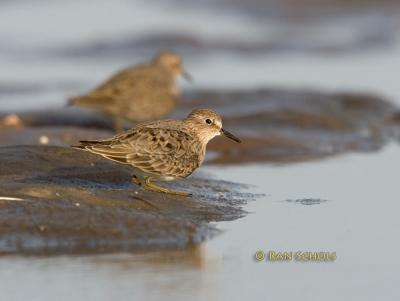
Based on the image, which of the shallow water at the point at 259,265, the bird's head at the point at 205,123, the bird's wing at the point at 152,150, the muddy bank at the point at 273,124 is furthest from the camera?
the muddy bank at the point at 273,124

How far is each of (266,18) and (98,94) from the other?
34.4ft

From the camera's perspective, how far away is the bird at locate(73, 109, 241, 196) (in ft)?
28.5

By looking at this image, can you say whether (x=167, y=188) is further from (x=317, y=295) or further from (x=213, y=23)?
(x=213, y=23)

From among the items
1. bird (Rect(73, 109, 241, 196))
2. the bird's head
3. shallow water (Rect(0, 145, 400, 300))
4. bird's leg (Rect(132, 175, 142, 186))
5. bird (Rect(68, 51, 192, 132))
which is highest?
bird (Rect(68, 51, 192, 132))

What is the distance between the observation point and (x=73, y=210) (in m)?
7.88

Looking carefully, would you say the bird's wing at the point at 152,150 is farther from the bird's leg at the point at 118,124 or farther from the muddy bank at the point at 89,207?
the bird's leg at the point at 118,124

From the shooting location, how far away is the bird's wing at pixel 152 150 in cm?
868

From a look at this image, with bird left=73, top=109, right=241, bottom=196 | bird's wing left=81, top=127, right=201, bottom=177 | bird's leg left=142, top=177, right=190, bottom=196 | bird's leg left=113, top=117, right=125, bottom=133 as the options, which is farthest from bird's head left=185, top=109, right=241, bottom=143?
bird's leg left=113, top=117, right=125, bottom=133

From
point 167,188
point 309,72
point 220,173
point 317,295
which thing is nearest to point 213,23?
point 309,72

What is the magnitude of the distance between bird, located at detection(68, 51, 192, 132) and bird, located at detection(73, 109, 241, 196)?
396cm

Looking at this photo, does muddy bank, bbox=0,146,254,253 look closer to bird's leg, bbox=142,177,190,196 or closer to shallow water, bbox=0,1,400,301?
bird's leg, bbox=142,177,190,196

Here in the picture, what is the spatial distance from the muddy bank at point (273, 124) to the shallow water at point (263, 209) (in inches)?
22.5

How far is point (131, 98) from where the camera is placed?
13.2 meters

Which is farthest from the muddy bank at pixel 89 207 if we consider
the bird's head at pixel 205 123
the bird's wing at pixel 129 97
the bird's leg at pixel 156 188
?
the bird's wing at pixel 129 97
